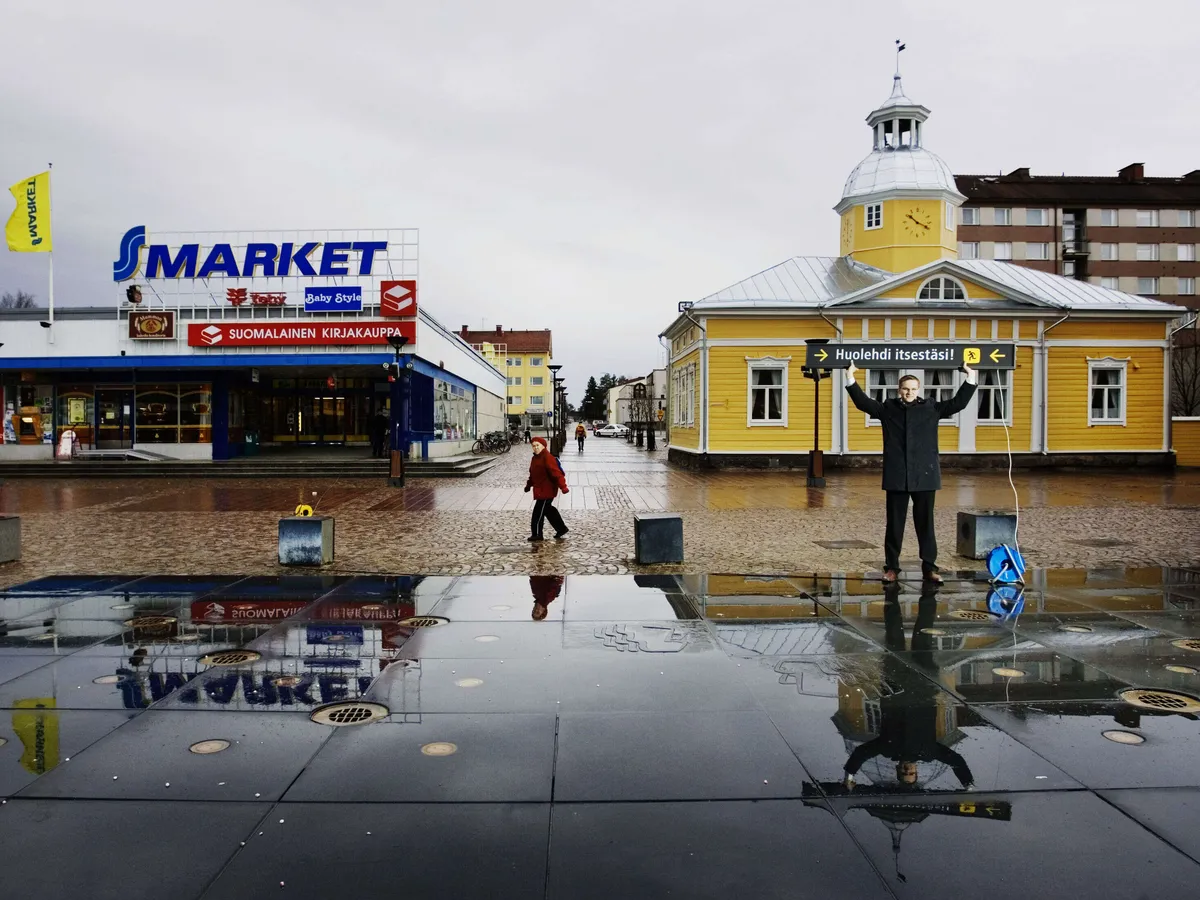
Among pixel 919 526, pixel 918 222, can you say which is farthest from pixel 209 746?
pixel 918 222

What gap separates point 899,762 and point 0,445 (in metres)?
31.2

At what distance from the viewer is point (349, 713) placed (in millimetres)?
4699

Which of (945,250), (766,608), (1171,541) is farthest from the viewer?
(945,250)

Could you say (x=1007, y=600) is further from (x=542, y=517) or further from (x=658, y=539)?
(x=542, y=517)

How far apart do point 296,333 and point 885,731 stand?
25.0 metres

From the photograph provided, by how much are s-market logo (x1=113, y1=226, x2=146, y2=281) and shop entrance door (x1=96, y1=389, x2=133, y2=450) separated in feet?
13.1

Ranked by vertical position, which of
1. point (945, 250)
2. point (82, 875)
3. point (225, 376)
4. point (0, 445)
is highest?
point (945, 250)

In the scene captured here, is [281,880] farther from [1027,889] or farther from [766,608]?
[766,608]

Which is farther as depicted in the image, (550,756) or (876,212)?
(876,212)

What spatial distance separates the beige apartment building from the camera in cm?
6512

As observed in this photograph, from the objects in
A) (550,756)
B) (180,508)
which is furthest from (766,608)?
(180,508)

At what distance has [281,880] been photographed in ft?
9.74

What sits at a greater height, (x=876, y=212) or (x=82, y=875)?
(x=876, y=212)

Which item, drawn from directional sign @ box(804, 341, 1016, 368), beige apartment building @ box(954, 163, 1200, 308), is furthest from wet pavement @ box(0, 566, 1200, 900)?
beige apartment building @ box(954, 163, 1200, 308)
